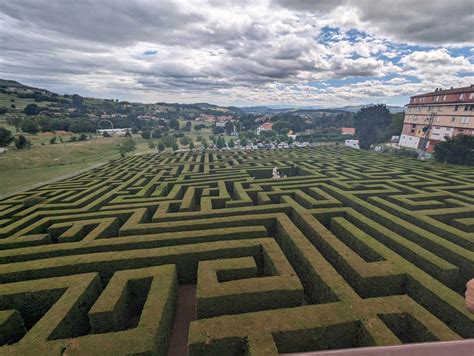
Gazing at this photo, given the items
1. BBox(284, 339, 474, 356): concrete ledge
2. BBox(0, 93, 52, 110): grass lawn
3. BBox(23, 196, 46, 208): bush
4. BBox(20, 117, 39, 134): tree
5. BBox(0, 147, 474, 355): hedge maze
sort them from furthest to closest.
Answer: BBox(0, 93, 52, 110): grass lawn
BBox(20, 117, 39, 134): tree
BBox(23, 196, 46, 208): bush
BBox(0, 147, 474, 355): hedge maze
BBox(284, 339, 474, 356): concrete ledge

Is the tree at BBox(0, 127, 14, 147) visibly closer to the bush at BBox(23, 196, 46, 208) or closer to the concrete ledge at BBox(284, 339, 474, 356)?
the bush at BBox(23, 196, 46, 208)

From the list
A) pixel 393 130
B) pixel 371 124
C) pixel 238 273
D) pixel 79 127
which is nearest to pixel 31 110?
pixel 79 127

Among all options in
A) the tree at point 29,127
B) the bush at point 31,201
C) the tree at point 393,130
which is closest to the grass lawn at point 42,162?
the bush at point 31,201

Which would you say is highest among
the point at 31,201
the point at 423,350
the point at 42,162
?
the point at 423,350

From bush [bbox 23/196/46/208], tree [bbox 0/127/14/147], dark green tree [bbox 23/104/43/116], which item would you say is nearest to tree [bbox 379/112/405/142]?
bush [bbox 23/196/46/208]

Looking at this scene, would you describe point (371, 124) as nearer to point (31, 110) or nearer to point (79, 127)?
point (79, 127)

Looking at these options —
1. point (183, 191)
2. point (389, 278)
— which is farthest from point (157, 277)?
point (183, 191)

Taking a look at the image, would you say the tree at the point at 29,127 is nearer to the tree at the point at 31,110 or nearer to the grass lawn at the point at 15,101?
the tree at the point at 31,110

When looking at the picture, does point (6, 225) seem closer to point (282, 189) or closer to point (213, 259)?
point (213, 259)
